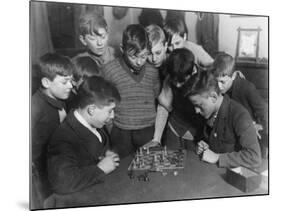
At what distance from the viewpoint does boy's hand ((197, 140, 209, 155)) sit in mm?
3111

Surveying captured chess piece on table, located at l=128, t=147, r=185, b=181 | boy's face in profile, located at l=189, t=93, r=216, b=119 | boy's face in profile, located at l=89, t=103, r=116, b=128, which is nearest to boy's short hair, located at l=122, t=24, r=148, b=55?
boy's face in profile, located at l=89, t=103, r=116, b=128

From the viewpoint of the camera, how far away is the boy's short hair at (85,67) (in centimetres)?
286

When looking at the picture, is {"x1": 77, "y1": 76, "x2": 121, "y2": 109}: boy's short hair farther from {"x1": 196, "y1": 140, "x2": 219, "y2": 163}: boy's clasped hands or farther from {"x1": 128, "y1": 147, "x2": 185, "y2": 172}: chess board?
{"x1": 196, "y1": 140, "x2": 219, "y2": 163}: boy's clasped hands

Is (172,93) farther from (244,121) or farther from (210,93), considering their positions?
(244,121)

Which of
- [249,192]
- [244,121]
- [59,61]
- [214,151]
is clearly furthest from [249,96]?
[59,61]

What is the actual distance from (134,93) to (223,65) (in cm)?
65

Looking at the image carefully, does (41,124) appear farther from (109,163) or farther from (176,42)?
(176,42)

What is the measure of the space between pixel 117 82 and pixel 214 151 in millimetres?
791

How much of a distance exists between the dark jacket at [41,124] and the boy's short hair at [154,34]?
72 cm

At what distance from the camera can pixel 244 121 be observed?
3182mm

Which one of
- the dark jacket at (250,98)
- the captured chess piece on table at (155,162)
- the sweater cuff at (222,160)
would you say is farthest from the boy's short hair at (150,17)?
the sweater cuff at (222,160)

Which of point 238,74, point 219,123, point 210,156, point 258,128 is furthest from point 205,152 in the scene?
point 238,74

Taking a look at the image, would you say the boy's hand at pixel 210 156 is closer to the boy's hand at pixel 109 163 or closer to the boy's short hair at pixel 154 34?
the boy's hand at pixel 109 163

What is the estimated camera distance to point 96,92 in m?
2.89
